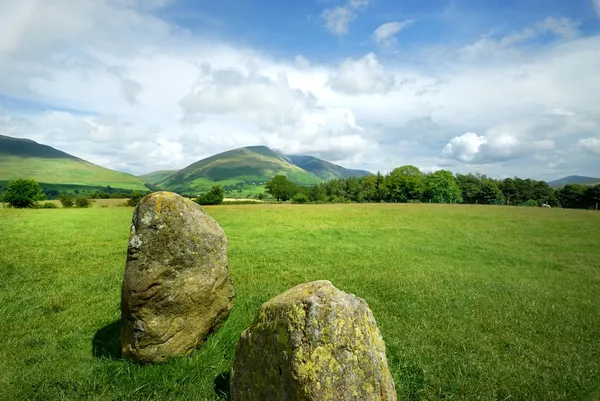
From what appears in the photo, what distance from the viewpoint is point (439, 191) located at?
132500 millimetres

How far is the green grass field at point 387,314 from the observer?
7.74 meters

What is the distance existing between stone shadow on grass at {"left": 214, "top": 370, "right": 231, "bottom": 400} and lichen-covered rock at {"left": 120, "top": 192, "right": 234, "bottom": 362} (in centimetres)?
141

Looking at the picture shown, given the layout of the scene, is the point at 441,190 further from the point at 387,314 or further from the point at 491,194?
the point at 387,314

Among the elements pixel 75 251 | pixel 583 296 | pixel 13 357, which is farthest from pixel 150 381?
pixel 75 251

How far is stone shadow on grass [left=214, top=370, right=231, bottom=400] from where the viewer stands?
716cm

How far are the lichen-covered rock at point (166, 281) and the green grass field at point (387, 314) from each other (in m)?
0.57

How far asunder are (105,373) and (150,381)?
4.01ft

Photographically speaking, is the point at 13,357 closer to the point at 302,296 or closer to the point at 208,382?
the point at 208,382

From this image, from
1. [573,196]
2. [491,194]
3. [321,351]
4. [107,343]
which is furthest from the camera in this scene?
[491,194]

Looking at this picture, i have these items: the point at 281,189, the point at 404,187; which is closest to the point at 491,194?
the point at 404,187

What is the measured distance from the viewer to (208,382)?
760 cm

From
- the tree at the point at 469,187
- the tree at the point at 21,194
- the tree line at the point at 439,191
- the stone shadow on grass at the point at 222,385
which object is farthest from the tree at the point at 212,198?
the tree at the point at 469,187

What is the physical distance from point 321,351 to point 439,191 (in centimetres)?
13845

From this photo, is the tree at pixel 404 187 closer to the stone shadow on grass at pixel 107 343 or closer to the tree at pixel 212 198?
the tree at pixel 212 198
